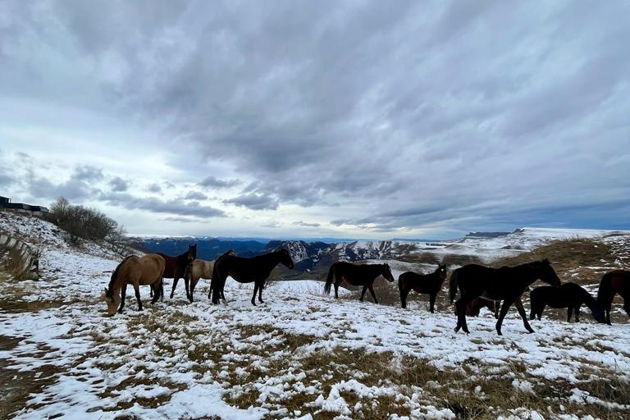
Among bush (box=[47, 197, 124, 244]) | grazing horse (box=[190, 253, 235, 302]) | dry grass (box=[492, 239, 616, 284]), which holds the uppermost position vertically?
bush (box=[47, 197, 124, 244])

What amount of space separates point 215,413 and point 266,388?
3.32 ft

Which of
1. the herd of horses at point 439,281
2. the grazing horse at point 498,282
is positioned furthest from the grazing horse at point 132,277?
the grazing horse at point 498,282

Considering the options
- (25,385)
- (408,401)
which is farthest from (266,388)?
(25,385)

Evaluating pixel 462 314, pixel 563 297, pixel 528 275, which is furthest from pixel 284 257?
pixel 563 297

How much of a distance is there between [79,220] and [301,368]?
236ft

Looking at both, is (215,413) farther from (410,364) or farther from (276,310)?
(276,310)

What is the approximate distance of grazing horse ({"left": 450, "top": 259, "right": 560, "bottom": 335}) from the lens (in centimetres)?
925

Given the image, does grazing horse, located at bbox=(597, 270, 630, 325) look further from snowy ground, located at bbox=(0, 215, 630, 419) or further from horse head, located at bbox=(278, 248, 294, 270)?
horse head, located at bbox=(278, 248, 294, 270)

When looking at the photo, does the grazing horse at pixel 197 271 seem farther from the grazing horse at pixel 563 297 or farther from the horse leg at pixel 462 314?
the grazing horse at pixel 563 297

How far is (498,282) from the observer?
9.41 metres

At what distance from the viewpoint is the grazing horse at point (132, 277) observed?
455 inches

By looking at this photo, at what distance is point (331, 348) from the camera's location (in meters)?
7.48

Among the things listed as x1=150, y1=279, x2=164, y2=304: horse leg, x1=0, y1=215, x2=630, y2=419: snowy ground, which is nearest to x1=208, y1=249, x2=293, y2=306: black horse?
x1=150, y1=279, x2=164, y2=304: horse leg

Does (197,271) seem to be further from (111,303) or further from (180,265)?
(111,303)
